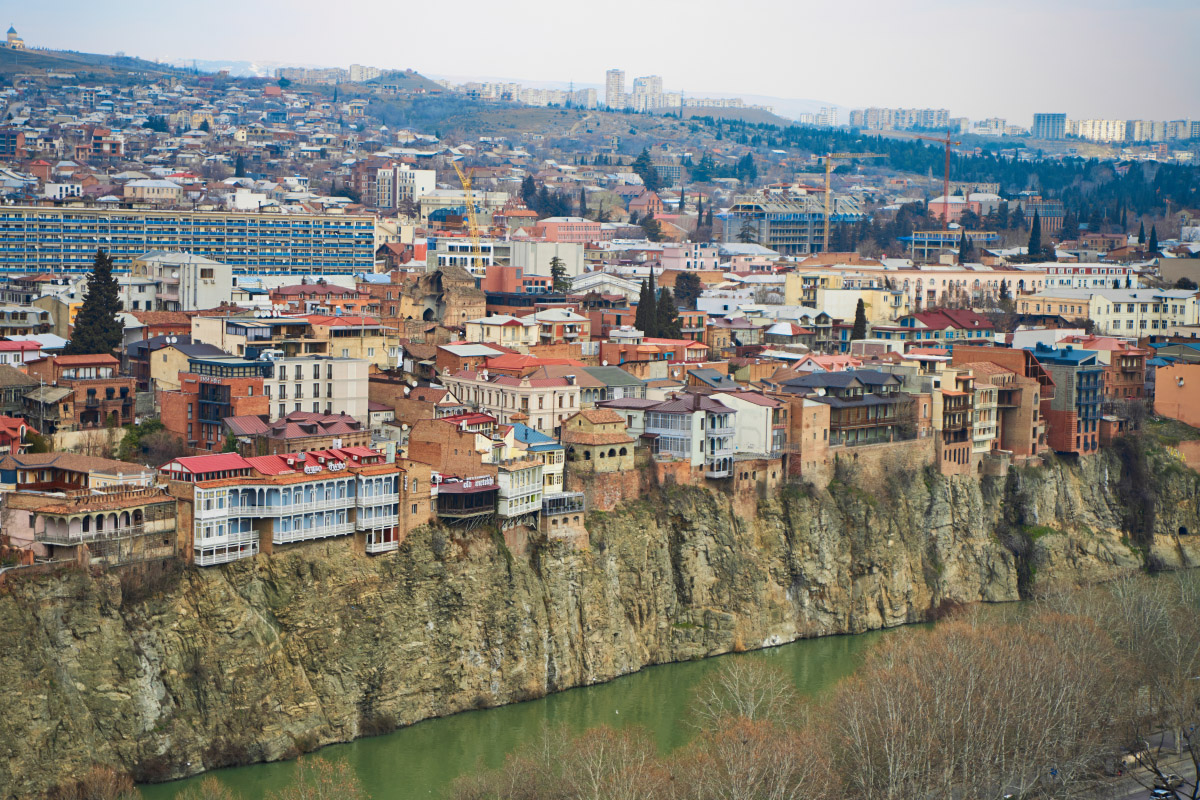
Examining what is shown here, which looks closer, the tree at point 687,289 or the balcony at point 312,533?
the balcony at point 312,533

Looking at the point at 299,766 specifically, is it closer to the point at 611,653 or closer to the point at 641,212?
the point at 611,653

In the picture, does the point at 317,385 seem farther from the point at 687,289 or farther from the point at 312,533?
the point at 687,289

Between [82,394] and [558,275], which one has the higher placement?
[558,275]

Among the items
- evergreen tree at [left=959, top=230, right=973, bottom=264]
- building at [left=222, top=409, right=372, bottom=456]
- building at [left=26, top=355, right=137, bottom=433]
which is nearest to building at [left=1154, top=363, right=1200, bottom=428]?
evergreen tree at [left=959, top=230, right=973, bottom=264]

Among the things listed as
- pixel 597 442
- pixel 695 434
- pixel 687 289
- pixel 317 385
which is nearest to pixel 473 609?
pixel 597 442

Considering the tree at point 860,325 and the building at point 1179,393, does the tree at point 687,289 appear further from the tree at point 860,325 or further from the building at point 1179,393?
the building at point 1179,393

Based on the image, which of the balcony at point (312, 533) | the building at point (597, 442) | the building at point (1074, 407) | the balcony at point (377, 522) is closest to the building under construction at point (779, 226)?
the building at point (1074, 407)

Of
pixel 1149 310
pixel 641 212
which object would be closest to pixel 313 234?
pixel 1149 310
